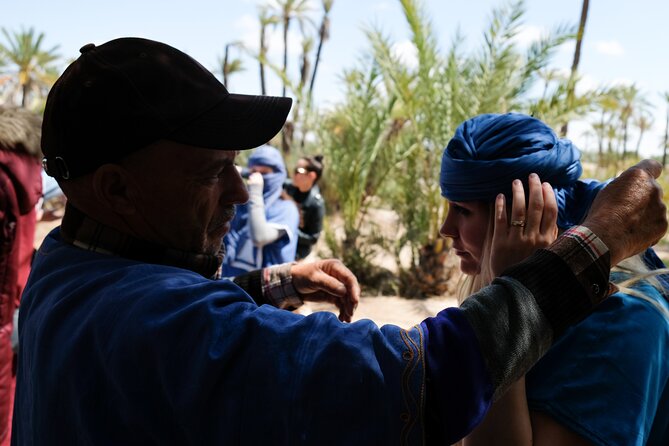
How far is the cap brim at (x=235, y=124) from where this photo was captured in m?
1.23

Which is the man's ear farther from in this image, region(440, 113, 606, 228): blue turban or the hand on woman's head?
region(440, 113, 606, 228): blue turban

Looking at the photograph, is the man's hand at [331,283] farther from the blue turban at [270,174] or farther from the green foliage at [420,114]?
the green foliage at [420,114]

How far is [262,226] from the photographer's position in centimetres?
511

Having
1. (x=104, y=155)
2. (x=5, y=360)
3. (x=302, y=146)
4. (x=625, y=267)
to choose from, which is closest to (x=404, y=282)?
(x=302, y=146)

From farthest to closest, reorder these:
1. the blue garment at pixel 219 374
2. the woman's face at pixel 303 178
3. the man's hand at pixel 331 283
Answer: the woman's face at pixel 303 178
the man's hand at pixel 331 283
the blue garment at pixel 219 374

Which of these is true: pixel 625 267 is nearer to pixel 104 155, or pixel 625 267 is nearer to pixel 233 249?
pixel 104 155

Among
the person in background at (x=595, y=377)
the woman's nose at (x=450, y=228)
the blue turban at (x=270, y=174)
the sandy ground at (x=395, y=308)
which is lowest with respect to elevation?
the sandy ground at (x=395, y=308)

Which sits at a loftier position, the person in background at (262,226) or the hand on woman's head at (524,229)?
the hand on woman's head at (524,229)

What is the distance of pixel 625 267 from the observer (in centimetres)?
172

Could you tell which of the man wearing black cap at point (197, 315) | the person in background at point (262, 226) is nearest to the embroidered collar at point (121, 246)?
the man wearing black cap at point (197, 315)

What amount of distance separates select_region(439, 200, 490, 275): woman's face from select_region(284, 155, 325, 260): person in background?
199 inches

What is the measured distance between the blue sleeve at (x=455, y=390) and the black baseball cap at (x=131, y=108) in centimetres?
62

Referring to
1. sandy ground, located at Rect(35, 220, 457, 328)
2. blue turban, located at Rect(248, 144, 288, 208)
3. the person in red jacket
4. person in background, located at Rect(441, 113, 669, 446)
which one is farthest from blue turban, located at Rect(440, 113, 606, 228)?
sandy ground, located at Rect(35, 220, 457, 328)

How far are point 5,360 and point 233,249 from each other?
95.0 inches
